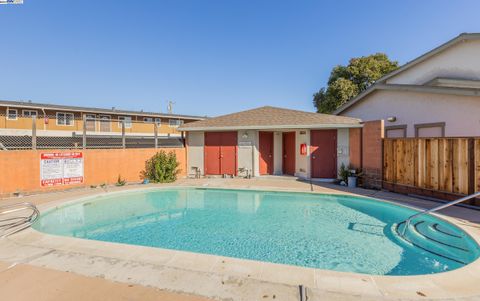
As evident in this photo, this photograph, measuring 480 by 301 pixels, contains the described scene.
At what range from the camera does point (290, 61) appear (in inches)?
795

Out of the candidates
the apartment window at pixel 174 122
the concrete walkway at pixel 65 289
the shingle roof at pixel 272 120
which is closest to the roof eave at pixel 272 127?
the shingle roof at pixel 272 120

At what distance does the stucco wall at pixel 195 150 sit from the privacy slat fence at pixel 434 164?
9718mm

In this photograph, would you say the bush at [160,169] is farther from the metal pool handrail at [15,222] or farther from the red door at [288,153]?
the red door at [288,153]

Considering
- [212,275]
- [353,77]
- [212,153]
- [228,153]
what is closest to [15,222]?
[212,275]

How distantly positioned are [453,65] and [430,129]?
431 cm

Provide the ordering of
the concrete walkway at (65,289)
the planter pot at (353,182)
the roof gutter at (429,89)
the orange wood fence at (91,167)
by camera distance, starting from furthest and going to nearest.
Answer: the planter pot at (353,182), the roof gutter at (429,89), the orange wood fence at (91,167), the concrete walkway at (65,289)

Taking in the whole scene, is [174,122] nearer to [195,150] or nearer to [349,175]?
[195,150]

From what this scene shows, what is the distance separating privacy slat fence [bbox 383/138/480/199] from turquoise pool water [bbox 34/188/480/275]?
177 cm

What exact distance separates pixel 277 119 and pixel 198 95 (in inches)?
602

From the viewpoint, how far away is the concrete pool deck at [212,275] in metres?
3.19

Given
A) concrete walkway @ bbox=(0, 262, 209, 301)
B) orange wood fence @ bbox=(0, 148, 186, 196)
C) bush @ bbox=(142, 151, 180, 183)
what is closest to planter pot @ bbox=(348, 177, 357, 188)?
bush @ bbox=(142, 151, 180, 183)

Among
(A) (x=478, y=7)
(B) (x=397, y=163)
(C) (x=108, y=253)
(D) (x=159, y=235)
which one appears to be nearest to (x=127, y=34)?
(D) (x=159, y=235)

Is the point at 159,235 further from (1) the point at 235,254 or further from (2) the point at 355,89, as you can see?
(2) the point at 355,89

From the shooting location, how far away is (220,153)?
14.8m
